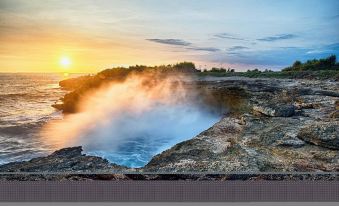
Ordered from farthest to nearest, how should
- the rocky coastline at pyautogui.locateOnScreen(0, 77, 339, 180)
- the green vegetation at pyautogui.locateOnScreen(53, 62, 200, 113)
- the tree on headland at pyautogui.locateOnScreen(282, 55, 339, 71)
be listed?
the tree on headland at pyautogui.locateOnScreen(282, 55, 339, 71) → the green vegetation at pyautogui.locateOnScreen(53, 62, 200, 113) → the rocky coastline at pyautogui.locateOnScreen(0, 77, 339, 180)

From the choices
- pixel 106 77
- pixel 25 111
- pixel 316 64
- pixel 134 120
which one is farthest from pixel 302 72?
pixel 25 111

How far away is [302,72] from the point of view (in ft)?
14.3

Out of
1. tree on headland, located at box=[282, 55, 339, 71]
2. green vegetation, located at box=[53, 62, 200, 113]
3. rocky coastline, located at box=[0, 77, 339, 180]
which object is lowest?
rocky coastline, located at box=[0, 77, 339, 180]

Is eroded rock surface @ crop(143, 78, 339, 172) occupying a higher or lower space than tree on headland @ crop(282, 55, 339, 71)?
lower

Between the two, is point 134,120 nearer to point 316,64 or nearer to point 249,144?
point 249,144

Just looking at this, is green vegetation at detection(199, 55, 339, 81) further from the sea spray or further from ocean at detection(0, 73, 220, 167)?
ocean at detection(0, 73, 220, 167)

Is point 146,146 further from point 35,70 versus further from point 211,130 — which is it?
point 35,70

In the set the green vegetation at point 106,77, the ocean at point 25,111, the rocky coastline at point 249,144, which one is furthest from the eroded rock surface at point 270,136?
the ocean at point 25,111

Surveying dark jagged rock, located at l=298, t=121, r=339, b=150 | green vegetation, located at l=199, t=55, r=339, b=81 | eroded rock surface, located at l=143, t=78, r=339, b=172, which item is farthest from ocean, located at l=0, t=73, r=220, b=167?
dark jagged rock, located at l=298, t=121, r=339, b=150

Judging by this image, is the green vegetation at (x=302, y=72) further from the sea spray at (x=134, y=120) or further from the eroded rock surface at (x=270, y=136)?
the sea spray at (x=134, y=120)

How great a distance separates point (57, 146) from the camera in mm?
4000

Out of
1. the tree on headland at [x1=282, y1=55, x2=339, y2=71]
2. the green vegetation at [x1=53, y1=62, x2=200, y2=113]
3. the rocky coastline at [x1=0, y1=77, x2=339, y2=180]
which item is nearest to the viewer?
the rocky coastline at [x1=0, y1=77, x2=339, y2=180]

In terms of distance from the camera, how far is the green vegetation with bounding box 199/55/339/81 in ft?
14.2

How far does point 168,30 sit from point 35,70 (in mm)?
1525
